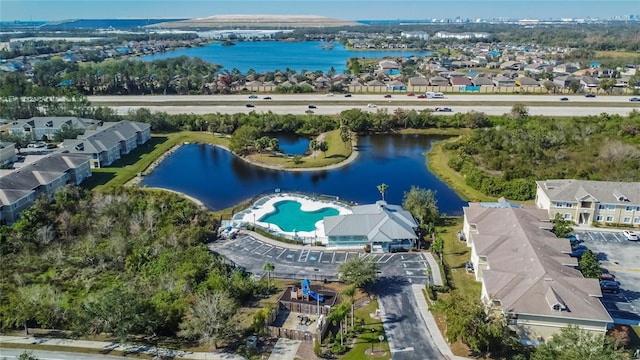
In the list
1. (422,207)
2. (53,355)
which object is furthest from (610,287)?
(53,355)

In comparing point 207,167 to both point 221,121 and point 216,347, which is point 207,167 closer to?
point 221,121

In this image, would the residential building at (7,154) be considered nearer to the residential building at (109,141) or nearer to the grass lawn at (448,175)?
the residential building at (109,141)

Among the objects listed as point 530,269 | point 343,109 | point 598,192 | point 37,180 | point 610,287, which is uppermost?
point 343,109

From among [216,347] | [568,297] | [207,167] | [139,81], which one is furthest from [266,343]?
[139,81]

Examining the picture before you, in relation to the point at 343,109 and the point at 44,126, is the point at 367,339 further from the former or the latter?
the point at 343,109

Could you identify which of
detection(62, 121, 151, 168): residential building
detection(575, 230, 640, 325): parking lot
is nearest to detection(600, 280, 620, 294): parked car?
detection(575, 230, 640, 325): parking lot

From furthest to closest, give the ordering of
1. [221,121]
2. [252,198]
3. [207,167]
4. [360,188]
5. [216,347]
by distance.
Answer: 1. [221,121]
2. [207,167]
3. [360,188]
4. [252,198]
5. [216,347]
